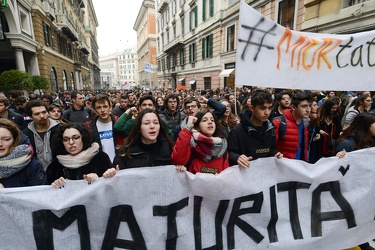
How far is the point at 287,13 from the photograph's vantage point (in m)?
11.8

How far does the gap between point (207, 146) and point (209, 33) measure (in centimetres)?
2058

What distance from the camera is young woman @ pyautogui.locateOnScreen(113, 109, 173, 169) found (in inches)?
78.9

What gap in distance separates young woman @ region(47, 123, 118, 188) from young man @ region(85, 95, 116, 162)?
98cm

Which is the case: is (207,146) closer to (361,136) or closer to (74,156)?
(74,156)

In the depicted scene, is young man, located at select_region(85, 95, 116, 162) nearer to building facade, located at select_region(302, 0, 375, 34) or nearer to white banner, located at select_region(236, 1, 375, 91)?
white banner, located at select_region(236, 1, 375, 91)

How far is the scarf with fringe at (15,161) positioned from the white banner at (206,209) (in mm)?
164

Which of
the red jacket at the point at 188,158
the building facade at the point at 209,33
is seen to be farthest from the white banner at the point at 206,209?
the building facade at the point at 209,33

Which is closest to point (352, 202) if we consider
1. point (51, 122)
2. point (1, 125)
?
point (1, 125)

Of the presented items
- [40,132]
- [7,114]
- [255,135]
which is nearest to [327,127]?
[255,135]

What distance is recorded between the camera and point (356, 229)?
212 centimetres

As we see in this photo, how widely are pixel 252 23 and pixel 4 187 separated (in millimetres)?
2708

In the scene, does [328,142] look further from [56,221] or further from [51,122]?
[51,122]

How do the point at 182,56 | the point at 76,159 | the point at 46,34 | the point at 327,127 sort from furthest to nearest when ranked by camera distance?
the point at 182,56 → the point at 46,34 → the point at 327,127 → the point at 76,159

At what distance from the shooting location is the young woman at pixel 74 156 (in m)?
1.87
